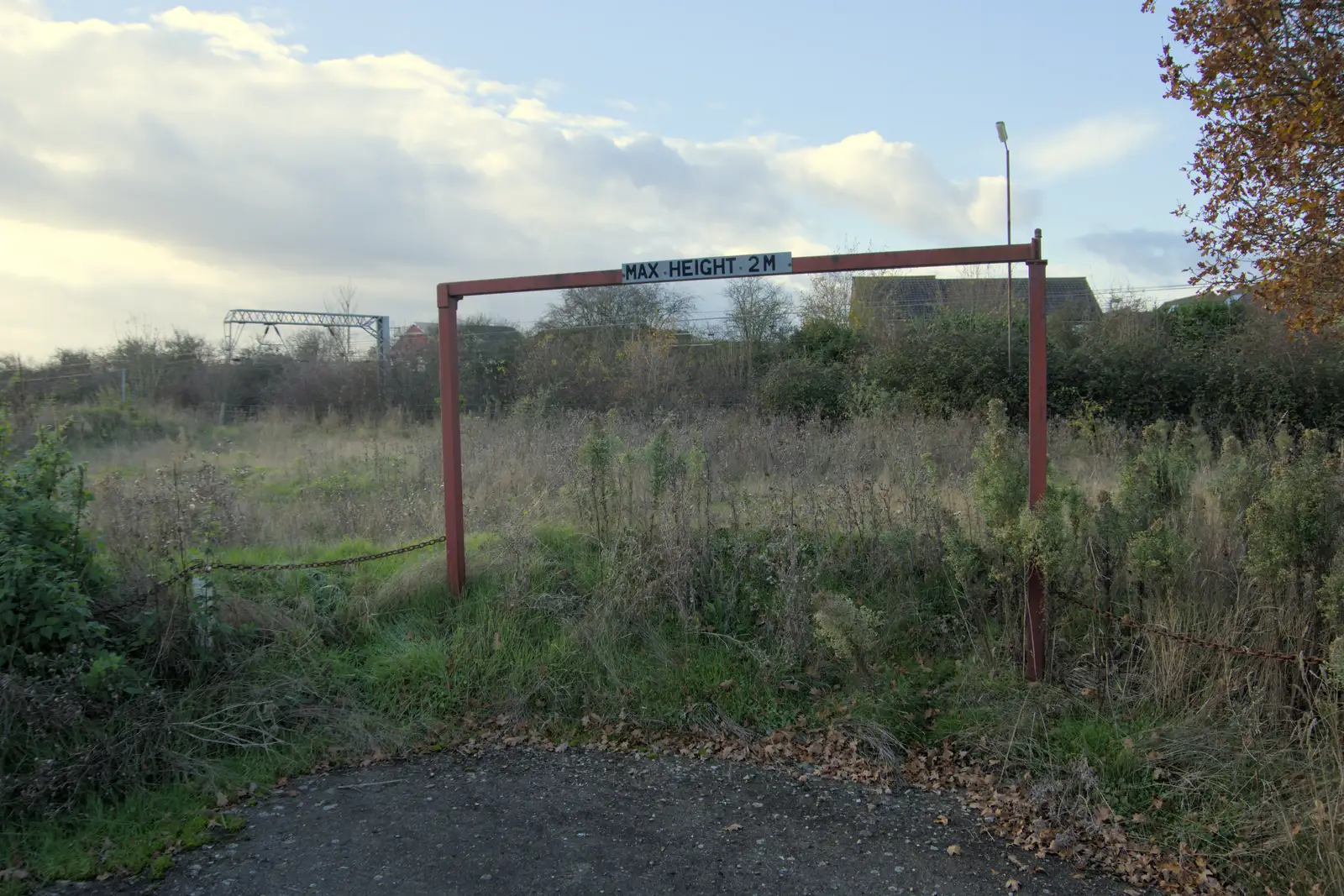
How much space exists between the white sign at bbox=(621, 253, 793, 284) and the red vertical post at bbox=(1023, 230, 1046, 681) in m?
1.41

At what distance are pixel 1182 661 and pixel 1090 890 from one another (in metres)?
1.57

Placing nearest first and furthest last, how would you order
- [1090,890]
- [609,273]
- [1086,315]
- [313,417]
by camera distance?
[1090,890] < [609,273] < [1086,315] < [313,417]

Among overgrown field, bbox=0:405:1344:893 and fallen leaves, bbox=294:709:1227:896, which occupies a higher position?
overgrown field, bbox=0:405:1344:893

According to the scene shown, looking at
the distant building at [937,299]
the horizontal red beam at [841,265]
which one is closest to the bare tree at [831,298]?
the distant building at [937,299]

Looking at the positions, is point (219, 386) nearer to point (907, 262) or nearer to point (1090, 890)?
point (907, 262)

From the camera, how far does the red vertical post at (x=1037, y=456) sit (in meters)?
4.91

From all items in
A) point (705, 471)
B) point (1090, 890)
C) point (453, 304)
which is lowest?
point (1090, 890)

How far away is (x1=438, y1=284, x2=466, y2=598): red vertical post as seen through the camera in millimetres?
6230

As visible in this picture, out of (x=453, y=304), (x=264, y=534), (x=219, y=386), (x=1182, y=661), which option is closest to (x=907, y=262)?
(x=1182, y=661)

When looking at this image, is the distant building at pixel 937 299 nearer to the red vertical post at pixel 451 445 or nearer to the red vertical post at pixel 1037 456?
the red vertical post at pixel 1037 456

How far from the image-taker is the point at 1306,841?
11.4 feet

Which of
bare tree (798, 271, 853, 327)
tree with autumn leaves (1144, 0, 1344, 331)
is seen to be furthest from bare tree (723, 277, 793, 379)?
tree with autumn leaves (1144, 0, 1344, 331)

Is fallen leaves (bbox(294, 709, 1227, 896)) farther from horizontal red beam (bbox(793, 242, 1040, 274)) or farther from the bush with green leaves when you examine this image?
horizontal red beam (bbox(793, 242, 1040, 274))

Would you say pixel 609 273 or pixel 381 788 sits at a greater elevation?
pixel 609 273
